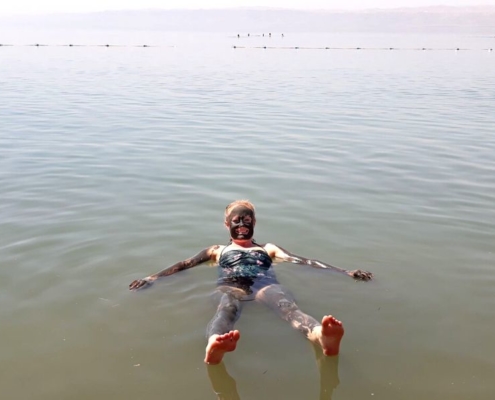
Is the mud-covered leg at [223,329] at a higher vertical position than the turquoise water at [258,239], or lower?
higher

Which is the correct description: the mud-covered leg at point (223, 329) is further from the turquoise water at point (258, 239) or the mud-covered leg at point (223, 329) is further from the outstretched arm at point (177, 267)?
the outstretched arm at point (177, 267)

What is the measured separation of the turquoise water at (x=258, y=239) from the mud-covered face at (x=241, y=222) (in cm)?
69

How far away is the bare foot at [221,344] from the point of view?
16.8 feet

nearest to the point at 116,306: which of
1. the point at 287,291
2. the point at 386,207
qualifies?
the point at 287,291

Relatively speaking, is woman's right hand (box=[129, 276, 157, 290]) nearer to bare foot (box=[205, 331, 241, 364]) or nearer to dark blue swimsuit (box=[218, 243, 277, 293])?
dark blue swimsuit (box=[218, 243, 277, 293])

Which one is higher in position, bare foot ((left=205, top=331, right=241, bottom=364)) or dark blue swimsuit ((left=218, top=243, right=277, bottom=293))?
bare foot ((left=205, top=331, right=241, bottom=364))

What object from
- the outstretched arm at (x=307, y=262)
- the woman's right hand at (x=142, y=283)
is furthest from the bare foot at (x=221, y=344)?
the outstretched arm at (x=307, y=262)

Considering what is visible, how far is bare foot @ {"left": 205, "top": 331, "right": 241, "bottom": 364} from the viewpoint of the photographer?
512 centimetres

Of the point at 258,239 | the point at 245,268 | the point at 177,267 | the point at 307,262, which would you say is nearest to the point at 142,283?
the point at 177,267

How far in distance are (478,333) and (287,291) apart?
6.67 ft

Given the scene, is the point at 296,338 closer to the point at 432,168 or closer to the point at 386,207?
the point at 386,207

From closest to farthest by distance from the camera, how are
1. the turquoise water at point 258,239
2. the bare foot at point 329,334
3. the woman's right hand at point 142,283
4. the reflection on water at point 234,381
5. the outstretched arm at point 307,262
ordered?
the reflection on water at point 234,381, the bare foot at point 329,334, the turquoise water at point 258,239, the woman's right hand at point 142,283, the outstretched arm at point 307,262

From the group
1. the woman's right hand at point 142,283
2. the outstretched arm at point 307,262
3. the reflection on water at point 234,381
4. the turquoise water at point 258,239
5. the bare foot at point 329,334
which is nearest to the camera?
the reflection on water at point 234,381

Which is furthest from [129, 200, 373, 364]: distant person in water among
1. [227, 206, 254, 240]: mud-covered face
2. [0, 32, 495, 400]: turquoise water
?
[0, 32, 495, 400]: turquoise water
